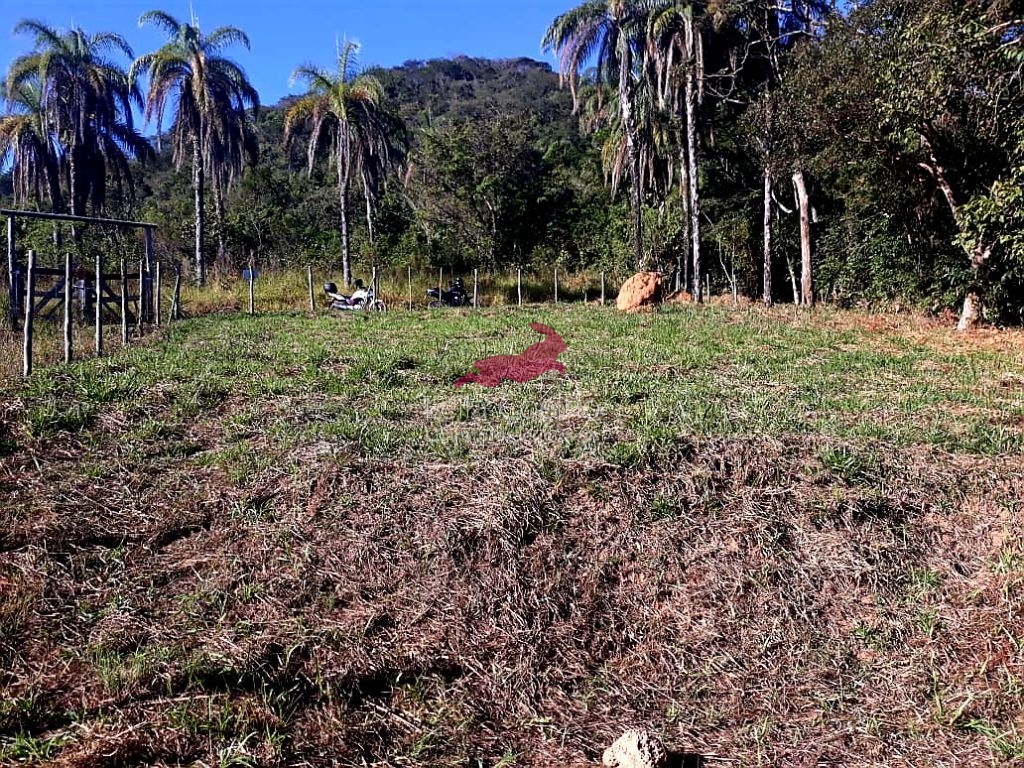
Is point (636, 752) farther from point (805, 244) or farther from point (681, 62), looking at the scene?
point (681, 62)

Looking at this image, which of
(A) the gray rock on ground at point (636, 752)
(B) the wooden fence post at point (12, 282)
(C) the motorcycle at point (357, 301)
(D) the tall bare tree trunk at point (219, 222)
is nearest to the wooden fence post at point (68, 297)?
(B) the wooden fence post at point (12, 282)


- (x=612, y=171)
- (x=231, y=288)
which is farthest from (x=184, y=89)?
(x=612, y=171)

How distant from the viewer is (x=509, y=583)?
3430 millimetres

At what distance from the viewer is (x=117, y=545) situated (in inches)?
142

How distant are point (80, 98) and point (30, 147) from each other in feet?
9.66

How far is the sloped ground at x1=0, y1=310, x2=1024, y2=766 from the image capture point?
2684mm

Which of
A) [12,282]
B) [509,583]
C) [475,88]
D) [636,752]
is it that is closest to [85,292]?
[12,282]

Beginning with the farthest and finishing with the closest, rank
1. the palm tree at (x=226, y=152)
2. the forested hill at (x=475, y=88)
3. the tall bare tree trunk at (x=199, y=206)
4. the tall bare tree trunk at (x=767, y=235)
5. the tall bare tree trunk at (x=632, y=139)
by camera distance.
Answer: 1. the forested hill at (x=475, y=88)
2. the palm tree at (x=226, y=152)
3. the tall bare tree trunk at (x=199, y=206)
4. the tall bare tree trunk at (x=632, y=139)
5. the tall bare tree trunk at (x=767, y=235)

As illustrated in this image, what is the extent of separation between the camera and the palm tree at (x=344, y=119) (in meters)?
19.2

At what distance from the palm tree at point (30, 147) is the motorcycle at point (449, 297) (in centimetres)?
1394

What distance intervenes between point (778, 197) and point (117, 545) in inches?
814

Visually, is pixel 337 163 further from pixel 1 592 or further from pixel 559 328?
pixel 1 592

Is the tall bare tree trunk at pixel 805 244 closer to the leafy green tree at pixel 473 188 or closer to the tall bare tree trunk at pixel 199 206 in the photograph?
the leafy green tree at pixel 473 188

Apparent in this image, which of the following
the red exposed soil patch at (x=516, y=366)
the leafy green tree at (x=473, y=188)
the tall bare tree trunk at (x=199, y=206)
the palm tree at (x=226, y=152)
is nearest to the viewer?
the red exposed soil patch at (x=516, y=366)
